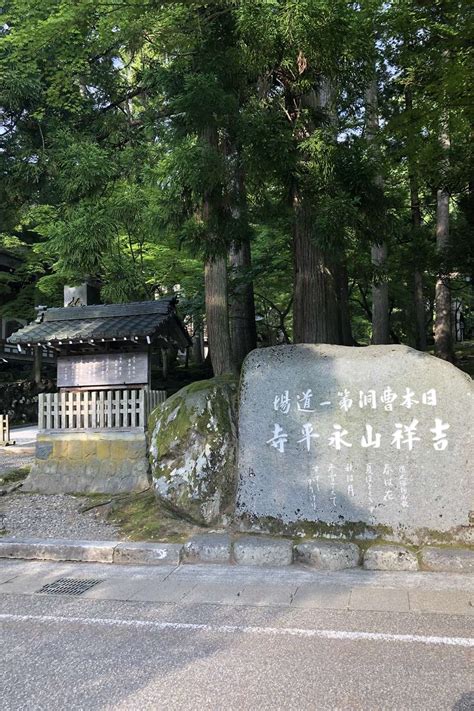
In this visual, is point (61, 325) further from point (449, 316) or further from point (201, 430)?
point (449, 316)

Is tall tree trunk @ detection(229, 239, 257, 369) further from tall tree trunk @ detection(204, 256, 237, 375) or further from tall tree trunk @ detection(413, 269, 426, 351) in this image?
tall tree trunk @ detection(413, 269, 426, 351)

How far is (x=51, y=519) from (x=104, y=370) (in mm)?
3655

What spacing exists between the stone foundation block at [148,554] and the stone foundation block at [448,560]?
8.57ft

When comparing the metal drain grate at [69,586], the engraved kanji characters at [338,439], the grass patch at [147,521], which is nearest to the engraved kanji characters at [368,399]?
the engraved kanji characters at [338,439]

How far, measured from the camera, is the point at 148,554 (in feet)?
19.4

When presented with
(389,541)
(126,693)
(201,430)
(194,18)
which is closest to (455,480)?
(389,541)

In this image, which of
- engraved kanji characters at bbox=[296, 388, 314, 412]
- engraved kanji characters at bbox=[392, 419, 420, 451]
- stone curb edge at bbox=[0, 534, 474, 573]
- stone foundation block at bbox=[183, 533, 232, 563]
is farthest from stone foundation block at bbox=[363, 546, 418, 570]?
engraved kanji characters at bbox=[296, 388, 314, 412]

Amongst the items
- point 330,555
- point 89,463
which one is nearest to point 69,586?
point 330,555

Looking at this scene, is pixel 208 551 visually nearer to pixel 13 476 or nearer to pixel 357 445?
pixel 357 445

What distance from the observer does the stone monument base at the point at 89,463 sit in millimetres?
8867

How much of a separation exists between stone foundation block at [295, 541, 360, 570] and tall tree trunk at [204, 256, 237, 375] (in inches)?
206

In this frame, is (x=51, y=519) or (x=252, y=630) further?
(x=51, y=519)

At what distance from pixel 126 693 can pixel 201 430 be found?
377 cm

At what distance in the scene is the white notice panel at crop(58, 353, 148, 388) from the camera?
34.6 feet
